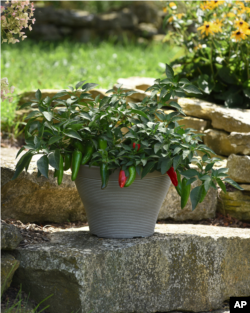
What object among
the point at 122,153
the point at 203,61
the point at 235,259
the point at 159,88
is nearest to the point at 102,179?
the point at 122,153

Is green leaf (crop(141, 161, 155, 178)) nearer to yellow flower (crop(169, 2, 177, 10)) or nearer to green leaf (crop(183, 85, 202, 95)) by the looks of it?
green leaf (crop(183, 85, 202, 95))

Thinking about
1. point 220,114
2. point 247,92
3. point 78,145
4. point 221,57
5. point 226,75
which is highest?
point 221,57

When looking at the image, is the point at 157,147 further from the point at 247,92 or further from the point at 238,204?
the point at 247,92

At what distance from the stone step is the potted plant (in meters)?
0.14

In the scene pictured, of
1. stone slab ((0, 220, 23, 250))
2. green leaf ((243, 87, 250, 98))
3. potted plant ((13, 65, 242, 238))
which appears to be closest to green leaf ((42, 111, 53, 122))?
potted plant ((13, 65, 242, 238))

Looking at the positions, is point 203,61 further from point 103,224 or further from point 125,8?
point 125,8

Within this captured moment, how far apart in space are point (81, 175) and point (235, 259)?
0.95 meters

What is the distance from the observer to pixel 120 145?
1.81 m

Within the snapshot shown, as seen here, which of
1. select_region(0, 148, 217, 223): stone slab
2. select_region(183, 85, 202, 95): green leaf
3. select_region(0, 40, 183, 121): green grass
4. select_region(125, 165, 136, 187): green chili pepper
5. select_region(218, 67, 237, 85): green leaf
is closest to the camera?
select_region(125, 165, 136, 187): green chili pepper

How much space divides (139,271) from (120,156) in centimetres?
56

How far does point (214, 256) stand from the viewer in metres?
1.95

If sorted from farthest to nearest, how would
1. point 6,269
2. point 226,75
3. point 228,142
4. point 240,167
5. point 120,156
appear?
1. point 226,75
2. point 228,142
3. point 240,167
4. point 120,156
5. point 6,269

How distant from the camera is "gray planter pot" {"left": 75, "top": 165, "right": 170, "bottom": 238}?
71.3 inches

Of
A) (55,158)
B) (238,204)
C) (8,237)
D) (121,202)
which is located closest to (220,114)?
(238,204)
